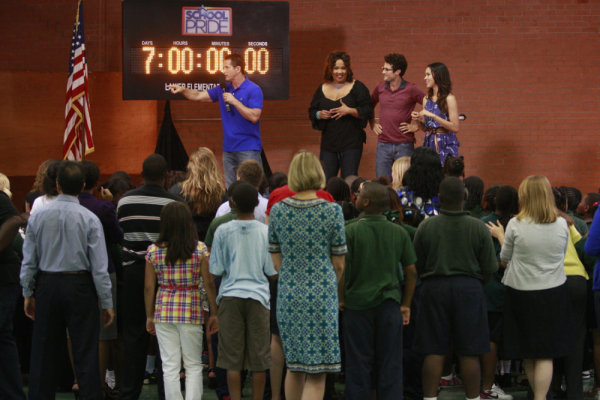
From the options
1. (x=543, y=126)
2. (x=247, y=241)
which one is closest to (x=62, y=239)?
(x=247, y=241)

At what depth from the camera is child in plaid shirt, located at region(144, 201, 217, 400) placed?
5625 mm

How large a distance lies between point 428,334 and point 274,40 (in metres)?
5.26

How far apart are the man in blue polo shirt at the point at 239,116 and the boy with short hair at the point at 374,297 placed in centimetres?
397

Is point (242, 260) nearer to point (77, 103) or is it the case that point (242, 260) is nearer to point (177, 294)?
point (177, 294)

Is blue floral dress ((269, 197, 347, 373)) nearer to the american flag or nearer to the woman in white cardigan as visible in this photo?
the woman in white cardigan

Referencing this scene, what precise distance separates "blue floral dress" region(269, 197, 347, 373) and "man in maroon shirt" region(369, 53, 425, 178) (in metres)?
4.25

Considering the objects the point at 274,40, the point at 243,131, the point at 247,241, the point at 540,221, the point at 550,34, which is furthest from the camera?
the point at 550,34

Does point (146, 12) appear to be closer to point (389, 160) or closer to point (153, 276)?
point (389, 160)

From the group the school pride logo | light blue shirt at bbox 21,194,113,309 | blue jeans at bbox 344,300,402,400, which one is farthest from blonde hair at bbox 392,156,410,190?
the school pride logo

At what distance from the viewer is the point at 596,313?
20.6 feet

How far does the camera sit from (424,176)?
21.3 ft

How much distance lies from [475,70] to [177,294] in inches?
273

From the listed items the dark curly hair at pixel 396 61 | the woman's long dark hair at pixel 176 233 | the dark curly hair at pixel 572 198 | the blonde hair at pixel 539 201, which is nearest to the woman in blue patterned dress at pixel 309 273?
the woman's long dark hair at pixel 176 233

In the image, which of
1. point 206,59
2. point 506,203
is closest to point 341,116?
point 206,59
